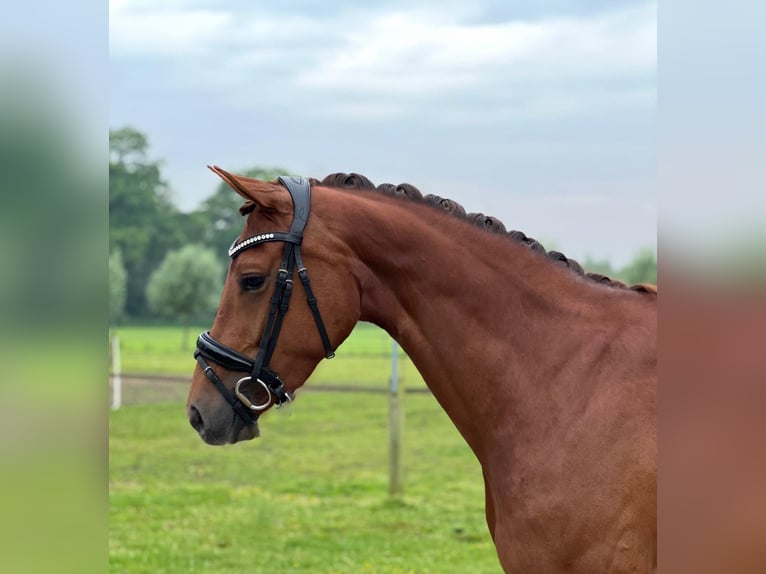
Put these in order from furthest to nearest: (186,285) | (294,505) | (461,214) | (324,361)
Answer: (186,285) → (324,361) → (294,505) → (461,214)

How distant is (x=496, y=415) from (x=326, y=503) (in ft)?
22.0

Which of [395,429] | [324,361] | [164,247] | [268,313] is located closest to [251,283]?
[268,313]

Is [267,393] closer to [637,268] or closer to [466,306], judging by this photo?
[466,306]

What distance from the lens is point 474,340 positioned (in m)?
2.86

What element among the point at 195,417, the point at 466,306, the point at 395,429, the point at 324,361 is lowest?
the point at 324,361

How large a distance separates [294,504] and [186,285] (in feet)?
83.2

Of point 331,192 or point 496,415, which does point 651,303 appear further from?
point 331,192

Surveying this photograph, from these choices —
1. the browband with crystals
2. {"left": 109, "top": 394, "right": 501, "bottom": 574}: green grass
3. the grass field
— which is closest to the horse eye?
the browband with crystals

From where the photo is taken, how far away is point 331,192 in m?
2.94

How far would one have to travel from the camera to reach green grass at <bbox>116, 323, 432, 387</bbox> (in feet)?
74.8

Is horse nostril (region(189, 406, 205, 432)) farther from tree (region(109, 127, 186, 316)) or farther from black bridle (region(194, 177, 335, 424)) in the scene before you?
tree (region(109, 127, 186, 316))

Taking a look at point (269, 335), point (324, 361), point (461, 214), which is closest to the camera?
point (269, 335)

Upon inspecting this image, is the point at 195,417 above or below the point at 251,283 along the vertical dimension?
below

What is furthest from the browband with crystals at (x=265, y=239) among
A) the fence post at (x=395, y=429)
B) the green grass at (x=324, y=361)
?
the green grass at (x=324, y=361)
